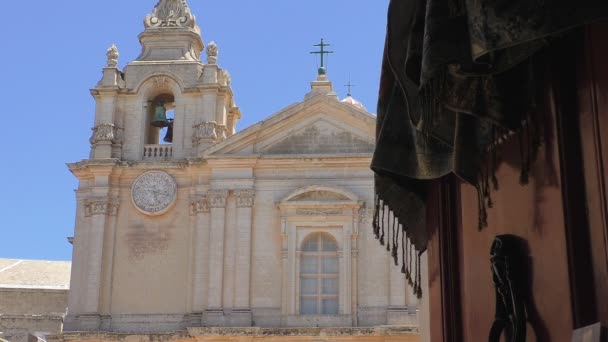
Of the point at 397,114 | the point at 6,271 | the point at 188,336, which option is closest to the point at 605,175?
the point at 397,114

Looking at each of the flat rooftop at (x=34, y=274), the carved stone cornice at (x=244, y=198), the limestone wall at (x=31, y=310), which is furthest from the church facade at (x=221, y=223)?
the flat rooftop at (x=34, y=274)

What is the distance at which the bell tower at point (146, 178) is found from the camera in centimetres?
2258

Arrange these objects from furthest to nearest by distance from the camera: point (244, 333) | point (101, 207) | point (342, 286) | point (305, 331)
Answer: point (101, 207), point (342, 286), point (244, 333), point (305, 331)

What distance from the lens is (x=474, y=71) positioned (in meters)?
2.64

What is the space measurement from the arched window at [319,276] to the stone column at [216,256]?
1841 millimetres

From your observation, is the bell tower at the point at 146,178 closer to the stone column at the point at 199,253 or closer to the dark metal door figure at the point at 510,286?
the stone column at the point at 199,253

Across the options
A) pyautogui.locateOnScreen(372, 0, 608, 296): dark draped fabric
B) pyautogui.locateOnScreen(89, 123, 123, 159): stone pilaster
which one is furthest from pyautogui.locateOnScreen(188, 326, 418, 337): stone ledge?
pyautogui.locateOnScreen(372, 0, 608, 296): dark draped fabric

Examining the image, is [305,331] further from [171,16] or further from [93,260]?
[171,16]

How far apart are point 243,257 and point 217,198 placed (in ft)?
4.94

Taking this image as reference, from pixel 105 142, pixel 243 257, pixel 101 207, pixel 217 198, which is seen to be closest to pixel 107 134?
pixel 105 142

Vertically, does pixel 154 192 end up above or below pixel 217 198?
above

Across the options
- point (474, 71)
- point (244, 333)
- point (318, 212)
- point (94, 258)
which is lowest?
point (474, 71)

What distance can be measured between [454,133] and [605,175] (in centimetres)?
101

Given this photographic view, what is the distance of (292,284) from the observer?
22.1m
